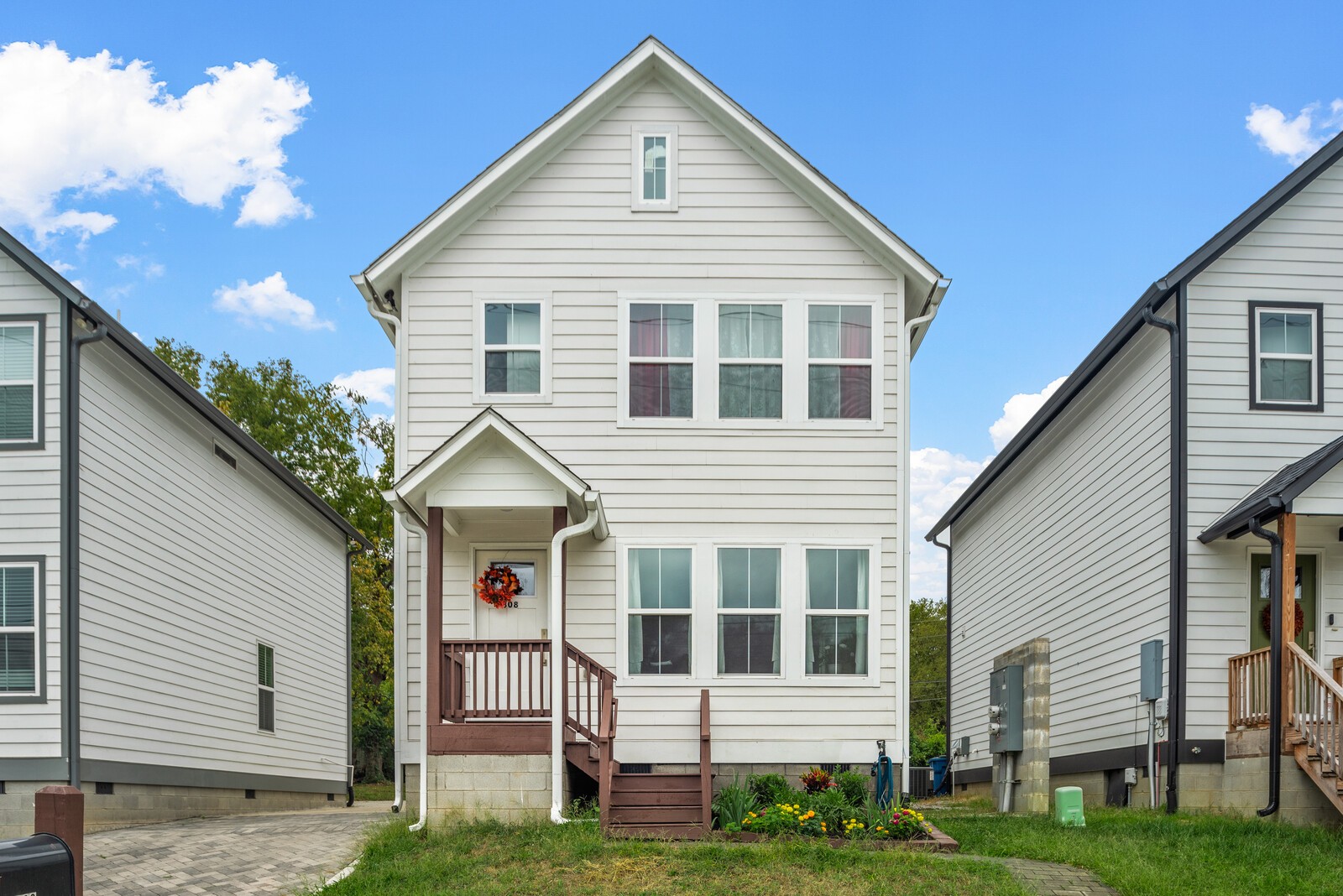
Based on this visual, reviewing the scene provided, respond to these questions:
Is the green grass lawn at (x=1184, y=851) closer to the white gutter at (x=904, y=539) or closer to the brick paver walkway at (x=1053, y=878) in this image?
the brick paver walkway at (x=1053, y=878)

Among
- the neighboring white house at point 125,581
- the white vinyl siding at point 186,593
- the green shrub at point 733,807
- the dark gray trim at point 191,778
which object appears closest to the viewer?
the green shrub at point 733,807

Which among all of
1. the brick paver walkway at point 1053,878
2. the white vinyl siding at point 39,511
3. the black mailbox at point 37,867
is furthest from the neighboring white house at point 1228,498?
the white vinyl siding at point 39,511

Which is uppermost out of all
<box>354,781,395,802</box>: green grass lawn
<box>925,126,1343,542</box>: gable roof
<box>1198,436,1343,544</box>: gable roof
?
<box>925,126,1343,542</box>: gable roof

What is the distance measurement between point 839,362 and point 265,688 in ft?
35.7

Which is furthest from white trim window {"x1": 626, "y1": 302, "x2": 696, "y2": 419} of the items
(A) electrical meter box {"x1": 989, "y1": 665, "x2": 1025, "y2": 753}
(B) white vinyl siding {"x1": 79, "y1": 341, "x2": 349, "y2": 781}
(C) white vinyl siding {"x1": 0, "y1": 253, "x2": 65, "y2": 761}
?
(A) electrical meter box {"x1": 989, "y1": 665, "x2": 1025, "y2": 753}

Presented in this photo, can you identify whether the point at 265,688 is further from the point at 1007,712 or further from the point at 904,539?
the point at 1007,712

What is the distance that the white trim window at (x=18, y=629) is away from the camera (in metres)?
14.2

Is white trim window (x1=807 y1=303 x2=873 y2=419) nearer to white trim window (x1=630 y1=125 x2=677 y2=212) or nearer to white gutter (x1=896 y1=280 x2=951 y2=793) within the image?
white gutter (x1=896 y1=280 x2=951 y2=793)

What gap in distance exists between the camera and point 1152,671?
16.0m

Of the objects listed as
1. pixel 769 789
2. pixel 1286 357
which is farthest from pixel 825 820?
pixel 1286 357

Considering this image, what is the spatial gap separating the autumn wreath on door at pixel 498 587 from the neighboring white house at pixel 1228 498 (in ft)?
25.1

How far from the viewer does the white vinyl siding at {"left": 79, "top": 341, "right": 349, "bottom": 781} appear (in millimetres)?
15336

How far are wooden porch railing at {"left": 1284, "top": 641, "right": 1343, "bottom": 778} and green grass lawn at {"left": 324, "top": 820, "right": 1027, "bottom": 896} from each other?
4.52 m

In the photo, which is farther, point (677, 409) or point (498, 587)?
point (677, 409)
